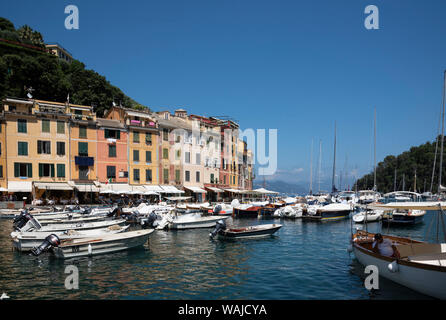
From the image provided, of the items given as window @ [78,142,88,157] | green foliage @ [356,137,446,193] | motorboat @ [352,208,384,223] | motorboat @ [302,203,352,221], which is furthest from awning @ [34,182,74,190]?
green foliage @ [356,137,446,193]

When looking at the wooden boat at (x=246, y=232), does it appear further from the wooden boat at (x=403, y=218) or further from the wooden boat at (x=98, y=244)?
the wooden boat at (x=403, y=218)

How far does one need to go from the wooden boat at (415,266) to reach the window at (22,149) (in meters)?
39.3

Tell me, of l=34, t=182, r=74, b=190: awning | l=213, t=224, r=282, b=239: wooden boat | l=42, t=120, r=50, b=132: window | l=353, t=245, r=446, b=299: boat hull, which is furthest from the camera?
l=42, t=120, r=50, b=132: window

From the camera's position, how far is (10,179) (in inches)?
1564

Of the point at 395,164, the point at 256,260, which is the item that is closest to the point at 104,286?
the point at 256,260

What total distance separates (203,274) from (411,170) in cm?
11912

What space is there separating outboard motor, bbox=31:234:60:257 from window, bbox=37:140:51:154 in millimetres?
27778

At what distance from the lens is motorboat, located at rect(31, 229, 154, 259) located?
57.7ft

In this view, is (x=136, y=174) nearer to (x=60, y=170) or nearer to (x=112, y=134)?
(x=112, y=134)

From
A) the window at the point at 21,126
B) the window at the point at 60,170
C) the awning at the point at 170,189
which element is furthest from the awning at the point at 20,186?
the awning at the point at 170,189

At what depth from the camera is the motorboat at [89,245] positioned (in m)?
17.6

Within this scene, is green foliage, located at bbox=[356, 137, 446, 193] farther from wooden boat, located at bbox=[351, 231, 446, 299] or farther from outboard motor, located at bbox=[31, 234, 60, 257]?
outboard motor, located at bbox=[31, 234, 60, 257]

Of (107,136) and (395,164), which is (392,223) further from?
(395,164)

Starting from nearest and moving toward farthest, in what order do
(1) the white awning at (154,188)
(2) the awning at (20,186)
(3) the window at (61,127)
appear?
(2) the awning at (20,186), (3) the window at (61,127), (1) the white awning at (154,188)
